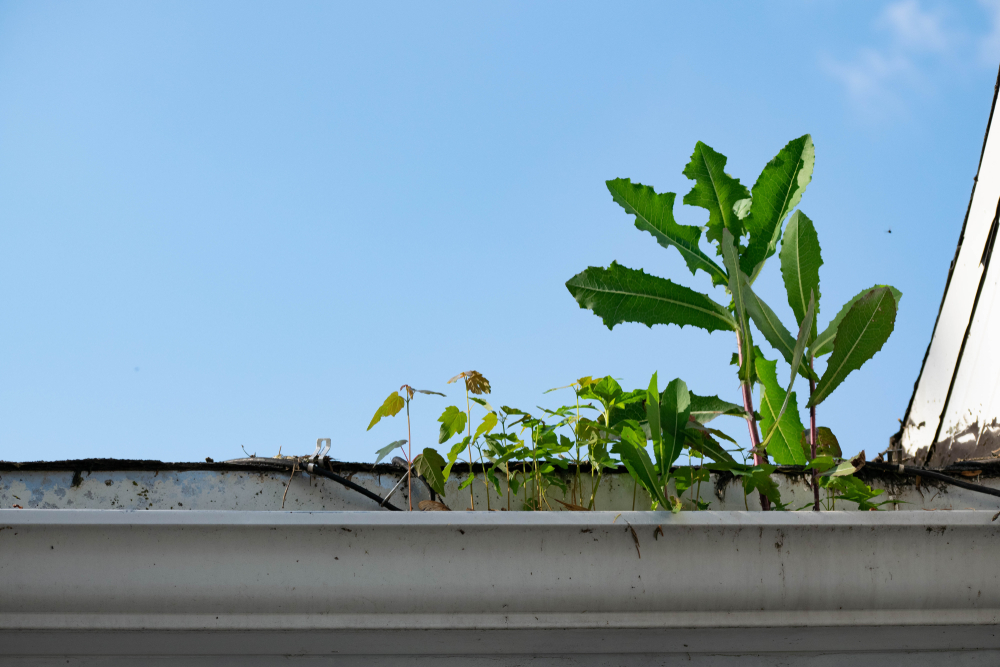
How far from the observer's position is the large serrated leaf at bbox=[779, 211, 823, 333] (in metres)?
0.81

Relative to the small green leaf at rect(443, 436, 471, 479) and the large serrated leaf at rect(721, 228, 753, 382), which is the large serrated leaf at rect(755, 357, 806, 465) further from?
the small green leaf at rect(443, 436, 471, 479)

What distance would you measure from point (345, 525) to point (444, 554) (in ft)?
0.33

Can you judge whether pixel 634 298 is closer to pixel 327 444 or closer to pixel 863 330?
pixel 863 330

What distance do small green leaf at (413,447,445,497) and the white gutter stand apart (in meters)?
0.17

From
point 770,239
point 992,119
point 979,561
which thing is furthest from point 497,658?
point 992,119

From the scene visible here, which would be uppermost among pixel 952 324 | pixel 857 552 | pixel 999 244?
pixel 999 244

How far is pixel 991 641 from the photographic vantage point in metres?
0.73

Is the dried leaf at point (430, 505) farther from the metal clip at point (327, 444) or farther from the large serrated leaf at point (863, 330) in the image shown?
the large serrated leaf at point (863, 330)

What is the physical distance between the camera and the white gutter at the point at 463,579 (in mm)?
651

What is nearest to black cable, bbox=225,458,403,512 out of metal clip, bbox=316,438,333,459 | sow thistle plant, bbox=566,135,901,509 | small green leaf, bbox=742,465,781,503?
metal clip, bbox=316,438,333,459

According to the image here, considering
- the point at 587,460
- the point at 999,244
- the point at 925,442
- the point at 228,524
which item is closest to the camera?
the point at 228,524

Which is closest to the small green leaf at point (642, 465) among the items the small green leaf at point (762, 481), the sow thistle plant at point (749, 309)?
the sow thistle plant at point (749, 309)

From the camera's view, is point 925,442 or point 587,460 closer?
point 587,460

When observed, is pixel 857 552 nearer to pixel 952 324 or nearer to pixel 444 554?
pixel 444 554
